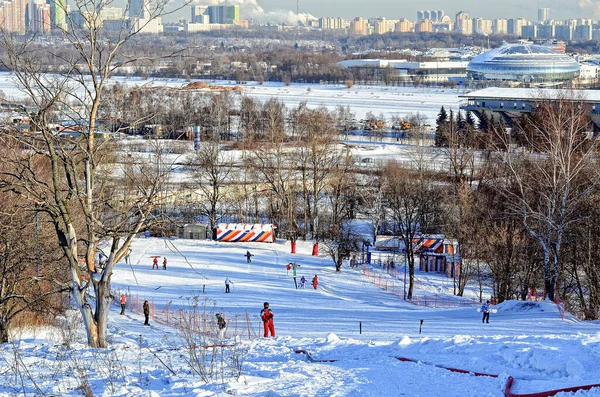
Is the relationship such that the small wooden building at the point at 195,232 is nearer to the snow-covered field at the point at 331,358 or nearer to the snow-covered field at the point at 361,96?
the snow-covered field at the point at 331,358

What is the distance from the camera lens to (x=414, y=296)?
63.9 ft

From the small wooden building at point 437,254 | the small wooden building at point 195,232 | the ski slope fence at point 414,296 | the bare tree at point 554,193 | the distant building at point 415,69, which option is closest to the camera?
the bare tree at point 554,193

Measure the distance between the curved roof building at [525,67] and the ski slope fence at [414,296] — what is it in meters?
76.8

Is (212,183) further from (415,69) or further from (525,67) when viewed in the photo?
(415,69)

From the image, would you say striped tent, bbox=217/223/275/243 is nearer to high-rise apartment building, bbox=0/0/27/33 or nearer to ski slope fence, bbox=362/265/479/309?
ski slope fence, bbox=362/265/479/309

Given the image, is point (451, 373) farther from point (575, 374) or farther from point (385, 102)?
point (385, 102)

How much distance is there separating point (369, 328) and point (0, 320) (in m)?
6.12

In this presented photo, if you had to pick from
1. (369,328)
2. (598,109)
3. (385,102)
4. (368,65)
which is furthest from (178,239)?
(368,65)

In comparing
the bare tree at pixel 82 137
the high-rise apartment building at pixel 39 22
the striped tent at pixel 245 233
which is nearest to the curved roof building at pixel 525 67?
the striped tent at pixel 245 233

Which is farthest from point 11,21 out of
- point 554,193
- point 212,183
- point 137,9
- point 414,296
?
point 137,9

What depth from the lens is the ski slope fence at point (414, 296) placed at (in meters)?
18.0

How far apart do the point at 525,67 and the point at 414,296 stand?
83.5m

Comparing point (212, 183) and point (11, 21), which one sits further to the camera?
point (11, 21)

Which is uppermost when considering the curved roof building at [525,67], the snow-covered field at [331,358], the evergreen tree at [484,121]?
the curved roof building at [525,67]
